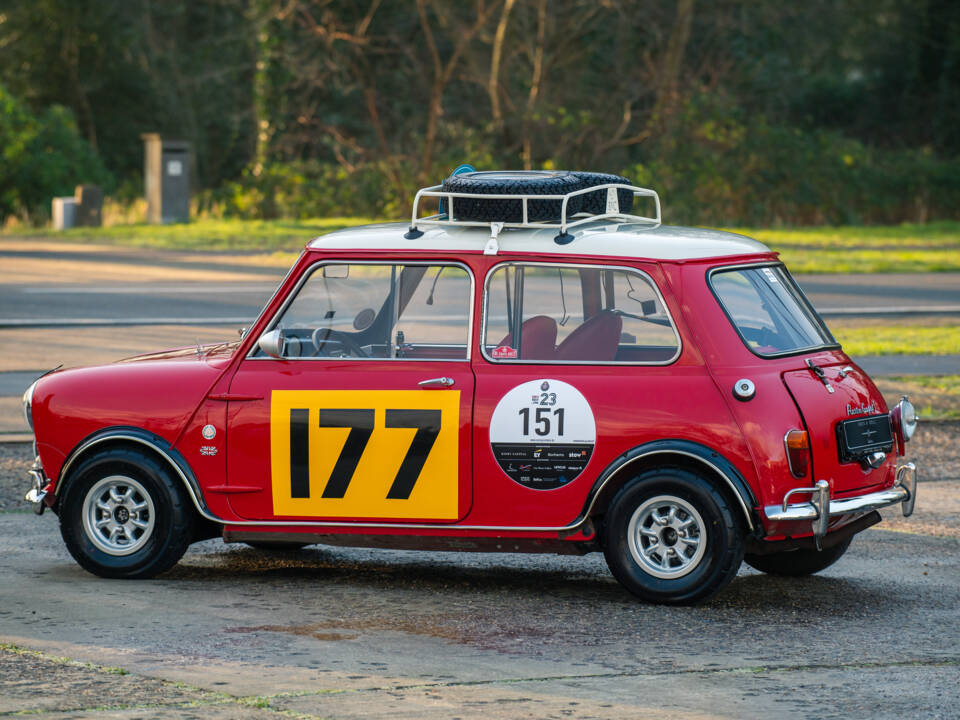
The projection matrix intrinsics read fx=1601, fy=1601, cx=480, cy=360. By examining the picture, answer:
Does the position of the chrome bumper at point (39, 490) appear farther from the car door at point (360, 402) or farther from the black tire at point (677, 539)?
the black tire at point (677, 539)

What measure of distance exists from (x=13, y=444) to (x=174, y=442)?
4384 millimetres

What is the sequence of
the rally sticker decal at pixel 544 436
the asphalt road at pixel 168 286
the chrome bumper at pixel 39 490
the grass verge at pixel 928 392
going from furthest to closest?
the asphalt road at pixel 168 286
the grass verge at pixel 928 392
the chrome bumper at pixel 39 490
the rally sticker decal at pixel 544 436

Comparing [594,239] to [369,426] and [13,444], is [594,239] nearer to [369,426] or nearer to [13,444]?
[369,426]

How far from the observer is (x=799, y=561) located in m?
7.74

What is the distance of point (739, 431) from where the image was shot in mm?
6734

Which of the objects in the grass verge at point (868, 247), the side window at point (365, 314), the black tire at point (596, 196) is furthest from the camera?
the grass verge at point (868, 247)

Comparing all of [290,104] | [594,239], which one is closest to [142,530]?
[594,239]

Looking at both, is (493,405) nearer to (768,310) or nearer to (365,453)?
(365,453)

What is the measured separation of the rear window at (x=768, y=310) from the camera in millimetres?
7070

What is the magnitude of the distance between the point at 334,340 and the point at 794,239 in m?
24.1

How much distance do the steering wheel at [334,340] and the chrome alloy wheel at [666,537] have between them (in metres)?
1.51

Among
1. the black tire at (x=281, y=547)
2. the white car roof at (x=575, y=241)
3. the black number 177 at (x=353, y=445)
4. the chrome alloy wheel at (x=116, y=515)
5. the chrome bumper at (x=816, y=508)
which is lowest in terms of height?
the black tire at (x=281, y=547)

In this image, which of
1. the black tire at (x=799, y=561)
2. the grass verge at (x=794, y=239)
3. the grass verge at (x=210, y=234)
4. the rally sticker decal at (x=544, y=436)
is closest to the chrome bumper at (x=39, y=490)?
the rally sticker decal at (x=544, y=436)

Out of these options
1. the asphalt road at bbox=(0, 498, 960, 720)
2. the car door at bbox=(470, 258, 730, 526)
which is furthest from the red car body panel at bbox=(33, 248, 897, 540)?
the asphalt road at bbox=(0, 498, 960, 720)
